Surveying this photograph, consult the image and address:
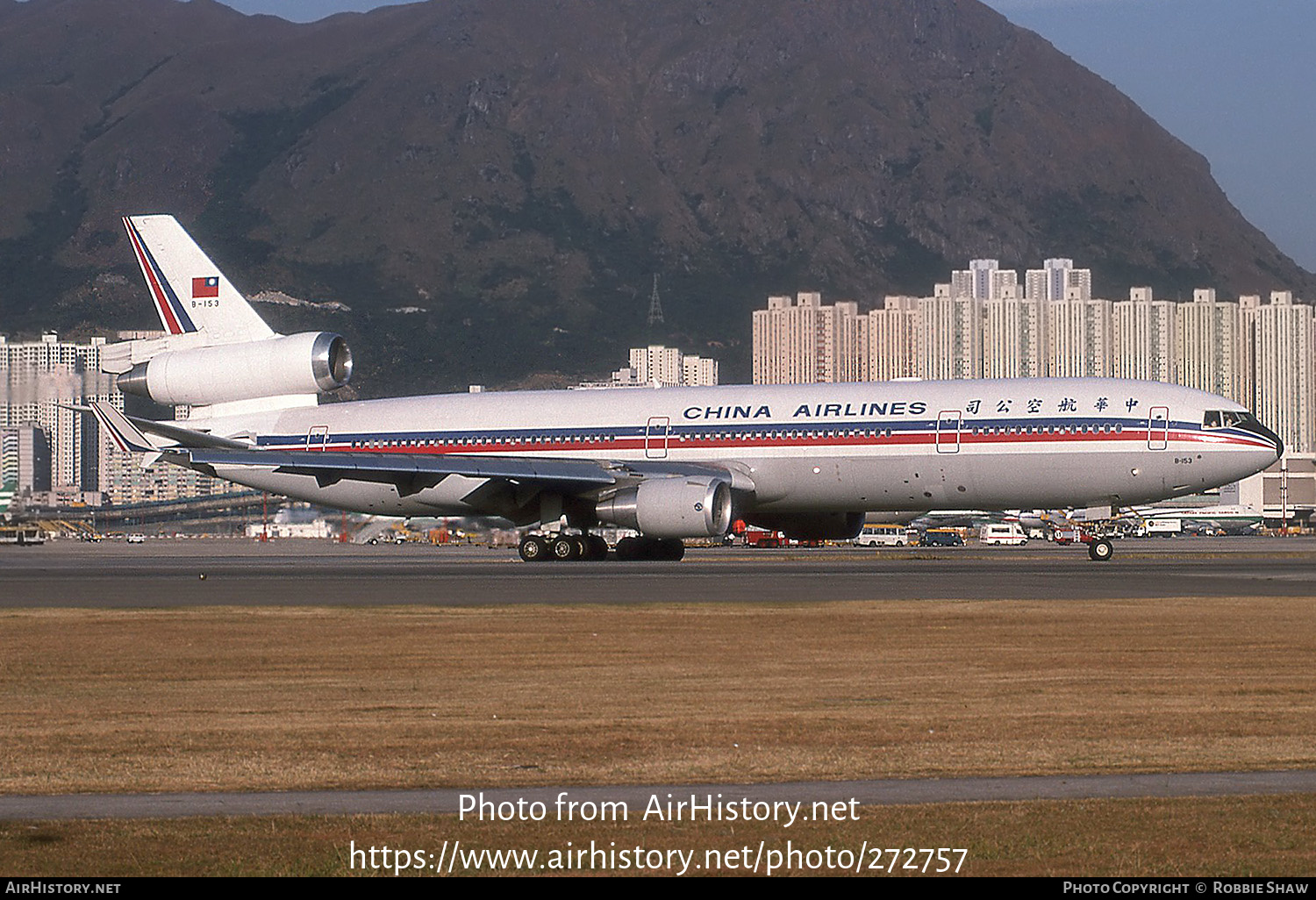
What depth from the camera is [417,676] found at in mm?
19312

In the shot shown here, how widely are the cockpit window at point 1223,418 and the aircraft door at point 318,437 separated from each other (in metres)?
25.7

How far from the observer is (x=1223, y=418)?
46344mm

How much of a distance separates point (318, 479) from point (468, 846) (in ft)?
133

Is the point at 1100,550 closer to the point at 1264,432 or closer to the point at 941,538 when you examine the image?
the point at 1264,432

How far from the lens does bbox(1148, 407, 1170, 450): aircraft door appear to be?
151 ft

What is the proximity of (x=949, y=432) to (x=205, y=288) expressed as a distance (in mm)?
23707

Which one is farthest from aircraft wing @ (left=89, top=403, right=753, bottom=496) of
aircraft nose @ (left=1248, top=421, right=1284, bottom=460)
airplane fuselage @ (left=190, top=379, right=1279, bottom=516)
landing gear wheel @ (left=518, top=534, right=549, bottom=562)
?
aircraft nose @ (left=1248, top=421, right=1284, bottom=460)

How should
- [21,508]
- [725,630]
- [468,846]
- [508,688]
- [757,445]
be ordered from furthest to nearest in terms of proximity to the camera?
[21,508] → [757,445] → [725,630] → [508,688] → [468,846]

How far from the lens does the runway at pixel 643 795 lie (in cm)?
1171

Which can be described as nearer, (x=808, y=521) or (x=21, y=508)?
(x=808, y=521)

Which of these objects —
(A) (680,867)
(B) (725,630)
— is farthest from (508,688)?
(A) (680,867)

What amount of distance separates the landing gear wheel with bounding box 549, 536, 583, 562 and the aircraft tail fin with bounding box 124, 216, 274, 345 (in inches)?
487
